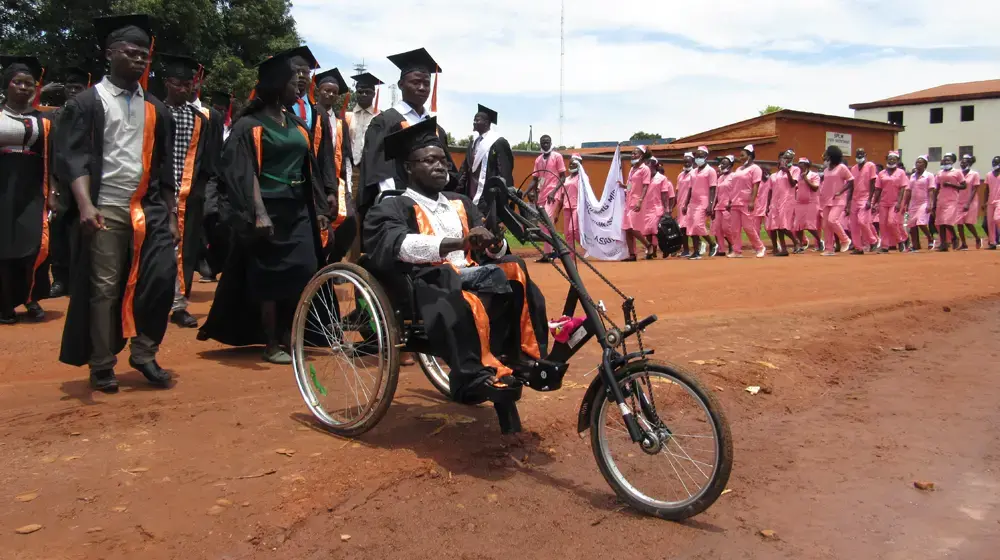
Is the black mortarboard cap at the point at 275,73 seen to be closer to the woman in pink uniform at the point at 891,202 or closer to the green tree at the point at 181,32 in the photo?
the woman in pink uniform at the point at 891,202

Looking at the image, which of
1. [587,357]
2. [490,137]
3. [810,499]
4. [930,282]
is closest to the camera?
[810,499]

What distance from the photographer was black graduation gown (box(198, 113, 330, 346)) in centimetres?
565

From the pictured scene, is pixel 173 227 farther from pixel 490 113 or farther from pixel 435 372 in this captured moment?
pixel 490 113

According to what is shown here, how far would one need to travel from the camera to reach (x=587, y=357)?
21.2 ft

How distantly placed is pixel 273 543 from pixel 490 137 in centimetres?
547

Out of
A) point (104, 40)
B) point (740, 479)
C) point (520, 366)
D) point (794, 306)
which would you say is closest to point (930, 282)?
point (794, 306)

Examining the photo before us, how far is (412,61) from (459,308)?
8.80 ft

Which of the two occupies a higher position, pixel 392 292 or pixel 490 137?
pixel 490 137

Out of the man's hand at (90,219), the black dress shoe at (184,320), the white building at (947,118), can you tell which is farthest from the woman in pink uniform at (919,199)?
the white building at (947,118)

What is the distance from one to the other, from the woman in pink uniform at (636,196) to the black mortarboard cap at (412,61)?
1001cm

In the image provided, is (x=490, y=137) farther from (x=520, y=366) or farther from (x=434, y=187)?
(x=520, y=366)

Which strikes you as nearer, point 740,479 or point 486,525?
point 486,525

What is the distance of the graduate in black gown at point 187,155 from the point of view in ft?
23.1

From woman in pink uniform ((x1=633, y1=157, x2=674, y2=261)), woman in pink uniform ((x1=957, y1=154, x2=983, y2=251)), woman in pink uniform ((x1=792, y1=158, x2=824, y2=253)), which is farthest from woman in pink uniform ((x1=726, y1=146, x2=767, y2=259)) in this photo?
woman in pink uniform ((x1=957, y1=154, x2=983, y2=251))
